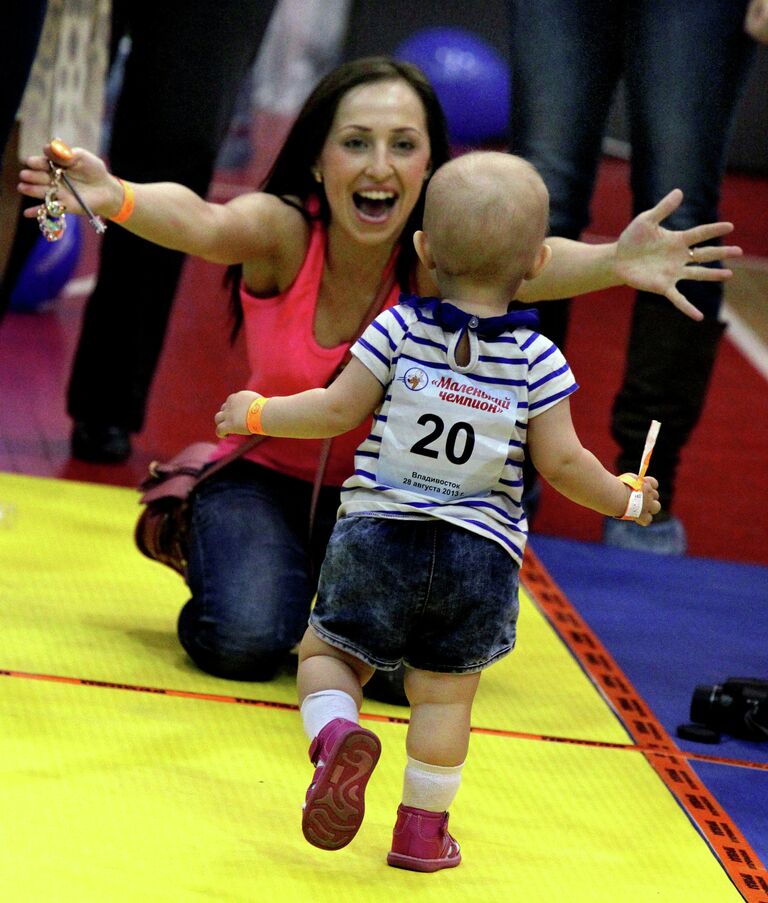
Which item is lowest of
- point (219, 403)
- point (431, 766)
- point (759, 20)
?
point (219, 403)

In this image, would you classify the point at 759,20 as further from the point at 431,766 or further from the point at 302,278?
the point at 431,766

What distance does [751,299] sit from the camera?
668cm

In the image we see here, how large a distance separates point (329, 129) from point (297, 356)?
0.39 metres

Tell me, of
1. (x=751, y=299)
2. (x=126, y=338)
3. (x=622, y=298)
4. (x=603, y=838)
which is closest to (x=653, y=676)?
(x=603, y=838)

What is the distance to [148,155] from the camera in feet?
11.2

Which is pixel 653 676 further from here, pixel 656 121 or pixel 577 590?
pixel 656 121

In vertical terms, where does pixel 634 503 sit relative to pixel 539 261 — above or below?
below

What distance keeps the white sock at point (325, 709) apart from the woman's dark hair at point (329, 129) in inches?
35.5

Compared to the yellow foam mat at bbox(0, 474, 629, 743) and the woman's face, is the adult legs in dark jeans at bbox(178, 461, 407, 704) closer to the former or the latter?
the yellow foam mat at bbox(0, 474, 629, 743)

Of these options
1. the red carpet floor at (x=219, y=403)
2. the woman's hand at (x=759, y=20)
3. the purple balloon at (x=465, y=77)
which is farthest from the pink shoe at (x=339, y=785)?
the purple balloon at (x=465, y=77)

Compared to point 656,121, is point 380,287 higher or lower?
lower

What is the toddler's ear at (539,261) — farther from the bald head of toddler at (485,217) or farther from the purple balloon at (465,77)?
the purple balloon at (465,77)

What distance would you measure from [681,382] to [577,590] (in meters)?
0.61

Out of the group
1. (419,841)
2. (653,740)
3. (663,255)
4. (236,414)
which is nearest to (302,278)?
(663,255)
